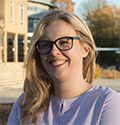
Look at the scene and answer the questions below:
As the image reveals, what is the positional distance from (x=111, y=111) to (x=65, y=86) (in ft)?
1.13

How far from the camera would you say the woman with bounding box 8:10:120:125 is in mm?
1193

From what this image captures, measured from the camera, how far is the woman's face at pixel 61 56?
1285 mm

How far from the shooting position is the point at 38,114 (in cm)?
134

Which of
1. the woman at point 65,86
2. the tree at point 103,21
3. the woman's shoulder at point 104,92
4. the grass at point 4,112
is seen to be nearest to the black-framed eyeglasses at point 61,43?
Result: the woman at point 65,86

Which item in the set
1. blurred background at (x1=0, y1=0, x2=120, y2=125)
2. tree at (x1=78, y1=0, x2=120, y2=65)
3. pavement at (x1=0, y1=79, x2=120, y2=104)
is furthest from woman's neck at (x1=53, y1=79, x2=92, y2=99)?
tree at (x1=78, y1=0, x2=120, y2=65)

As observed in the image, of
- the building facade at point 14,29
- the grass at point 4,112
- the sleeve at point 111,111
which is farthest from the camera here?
the building facade at point 14,29

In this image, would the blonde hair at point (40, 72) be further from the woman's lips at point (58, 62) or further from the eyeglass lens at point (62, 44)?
the woman's lips at point (58, 62)

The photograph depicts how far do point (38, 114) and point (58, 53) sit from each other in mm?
422

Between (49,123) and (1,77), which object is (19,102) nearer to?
(49,123)

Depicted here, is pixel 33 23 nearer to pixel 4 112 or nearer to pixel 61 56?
pixel 4 112

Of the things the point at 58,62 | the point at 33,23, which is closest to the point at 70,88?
the point at 58,62

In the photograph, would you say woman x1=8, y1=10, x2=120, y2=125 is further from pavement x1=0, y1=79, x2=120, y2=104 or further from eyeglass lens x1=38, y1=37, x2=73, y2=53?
pavement x1=0, y1=79, x2=120, y2=104

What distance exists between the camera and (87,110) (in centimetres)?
119

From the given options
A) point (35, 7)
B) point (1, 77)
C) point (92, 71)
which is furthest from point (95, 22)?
point (92, 71)
